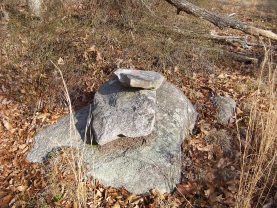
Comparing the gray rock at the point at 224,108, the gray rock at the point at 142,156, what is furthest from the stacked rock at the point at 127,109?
the gray rock at the point at 224,108

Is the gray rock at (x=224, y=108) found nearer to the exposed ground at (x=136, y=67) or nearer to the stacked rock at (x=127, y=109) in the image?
the exposed ground at (x=136, y=67)

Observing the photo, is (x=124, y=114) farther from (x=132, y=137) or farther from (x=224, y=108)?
(x=224, y=108)

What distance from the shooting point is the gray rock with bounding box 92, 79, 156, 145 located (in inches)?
122

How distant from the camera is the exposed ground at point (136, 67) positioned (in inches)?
110

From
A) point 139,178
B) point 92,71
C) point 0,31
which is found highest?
Answer: point 0,31

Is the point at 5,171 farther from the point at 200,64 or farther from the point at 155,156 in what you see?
the point at 200,64

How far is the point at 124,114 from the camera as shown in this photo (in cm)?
321

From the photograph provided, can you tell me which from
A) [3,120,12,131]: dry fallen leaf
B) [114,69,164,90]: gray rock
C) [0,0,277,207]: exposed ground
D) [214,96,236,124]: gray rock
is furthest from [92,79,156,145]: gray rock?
[3,120,12,131]: dry fallen leaf

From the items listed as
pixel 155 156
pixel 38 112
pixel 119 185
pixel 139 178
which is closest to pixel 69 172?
pixel 119 185

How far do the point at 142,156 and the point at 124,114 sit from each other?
0.55 m

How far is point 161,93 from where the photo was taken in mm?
3770

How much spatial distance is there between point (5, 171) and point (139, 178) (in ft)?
5.60

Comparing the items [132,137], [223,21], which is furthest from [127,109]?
[223,21]

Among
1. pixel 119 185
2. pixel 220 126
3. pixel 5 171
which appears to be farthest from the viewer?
pixel 220 126
